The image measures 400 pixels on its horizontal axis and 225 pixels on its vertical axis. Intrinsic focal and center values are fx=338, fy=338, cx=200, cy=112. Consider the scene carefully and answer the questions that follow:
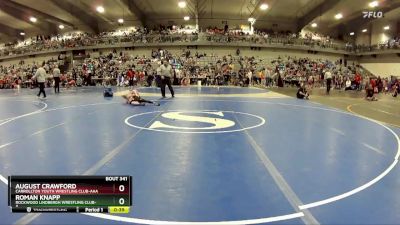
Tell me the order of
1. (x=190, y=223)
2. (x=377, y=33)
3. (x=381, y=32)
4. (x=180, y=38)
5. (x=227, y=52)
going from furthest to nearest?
(x=377, y=33)
(x=381, y=32)
(x=227, y=52)
(x=180, y=38)
(x=190, y=223)

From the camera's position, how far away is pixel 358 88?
2723 cm

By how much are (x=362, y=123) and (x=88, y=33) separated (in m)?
39.8

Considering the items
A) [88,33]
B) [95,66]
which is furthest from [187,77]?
[88,33]

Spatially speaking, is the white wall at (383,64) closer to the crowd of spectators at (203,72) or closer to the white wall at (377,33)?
the white wall at (377,33)

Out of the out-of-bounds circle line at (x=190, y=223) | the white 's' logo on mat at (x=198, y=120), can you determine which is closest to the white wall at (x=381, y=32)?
the white 's' logo on mat at (x=198, y=120)

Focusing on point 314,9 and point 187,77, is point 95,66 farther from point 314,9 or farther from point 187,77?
point 314,9

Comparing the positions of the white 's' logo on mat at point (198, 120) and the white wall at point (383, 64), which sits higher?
the white wall at point (383, 64)

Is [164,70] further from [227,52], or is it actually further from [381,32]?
[381,32]
